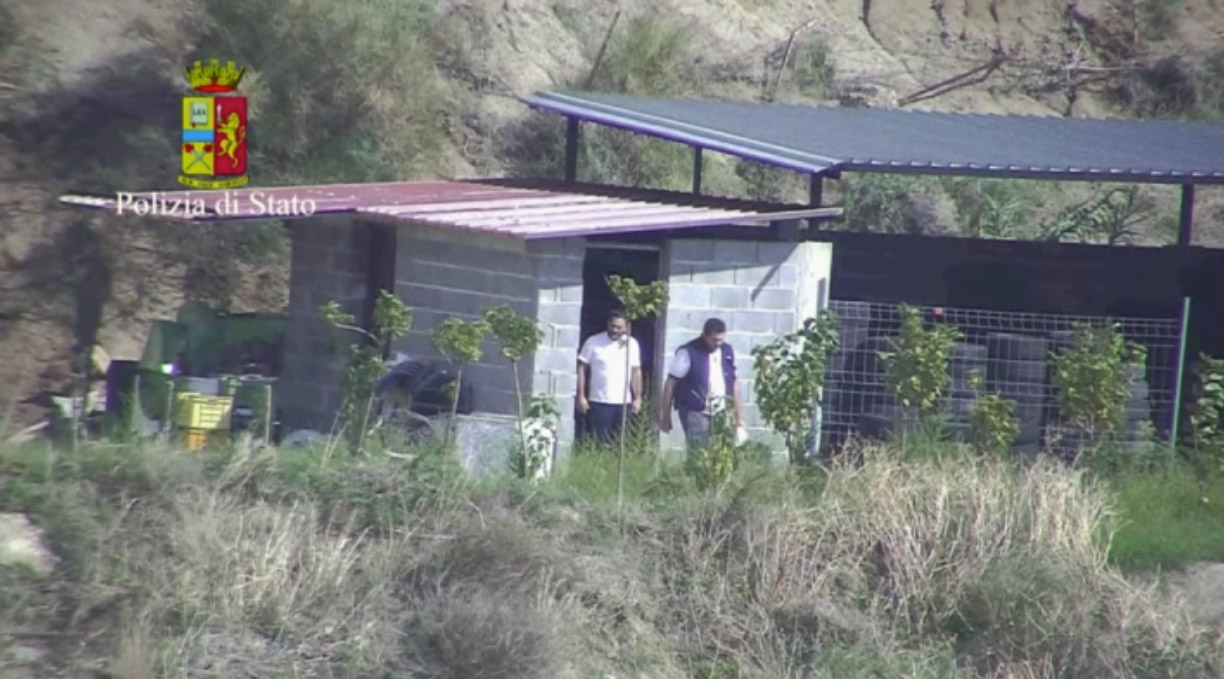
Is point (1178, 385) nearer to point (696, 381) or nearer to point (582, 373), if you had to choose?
point (696, 381)

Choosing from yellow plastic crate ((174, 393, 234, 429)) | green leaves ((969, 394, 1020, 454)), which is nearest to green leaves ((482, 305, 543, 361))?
Result: yellow plastic crate ((174, 393, 234, 429))

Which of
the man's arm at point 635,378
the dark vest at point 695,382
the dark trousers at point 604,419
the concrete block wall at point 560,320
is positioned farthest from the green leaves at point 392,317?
the dark vest at point 695,382

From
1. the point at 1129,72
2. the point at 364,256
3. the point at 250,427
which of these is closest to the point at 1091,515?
the point at 250,427

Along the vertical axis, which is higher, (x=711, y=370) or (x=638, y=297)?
(x=638, y=297)

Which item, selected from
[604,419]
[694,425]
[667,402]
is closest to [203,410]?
[604,419]

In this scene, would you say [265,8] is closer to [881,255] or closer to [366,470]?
[881,255]

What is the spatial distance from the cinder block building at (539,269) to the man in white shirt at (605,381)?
0.12 m

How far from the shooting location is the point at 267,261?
851 inches

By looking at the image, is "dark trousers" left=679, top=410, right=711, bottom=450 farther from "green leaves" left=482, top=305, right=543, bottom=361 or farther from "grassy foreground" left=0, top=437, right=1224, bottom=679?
"grassy foreground" left=0, top=437, right=1224, bottom=679

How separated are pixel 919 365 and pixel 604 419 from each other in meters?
2.71

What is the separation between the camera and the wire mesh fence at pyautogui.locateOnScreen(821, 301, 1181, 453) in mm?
14320

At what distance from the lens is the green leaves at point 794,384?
13.1 metres

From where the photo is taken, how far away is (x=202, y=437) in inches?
540

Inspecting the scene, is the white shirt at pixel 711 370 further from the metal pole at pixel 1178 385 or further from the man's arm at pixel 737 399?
the metal pole at pixel 1178 385
